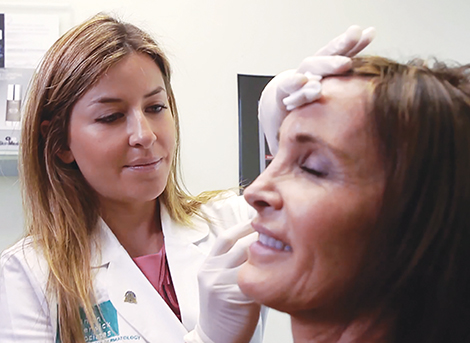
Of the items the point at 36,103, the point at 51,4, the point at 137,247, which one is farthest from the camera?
the point at 51,4

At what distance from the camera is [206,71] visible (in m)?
1.76

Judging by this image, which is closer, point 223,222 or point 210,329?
point 210,329

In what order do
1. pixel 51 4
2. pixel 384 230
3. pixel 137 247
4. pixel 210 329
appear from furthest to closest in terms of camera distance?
pixel 51 4 < pixel 137 247 < pixel 210 329 < pixel 384 230

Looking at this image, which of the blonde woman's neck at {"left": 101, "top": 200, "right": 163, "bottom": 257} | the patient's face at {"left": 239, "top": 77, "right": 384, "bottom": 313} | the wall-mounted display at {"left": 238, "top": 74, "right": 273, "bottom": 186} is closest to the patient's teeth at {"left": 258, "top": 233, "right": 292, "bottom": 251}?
the patient's face at {"left": 239, "top": 77, "right": 384, "bottom": 313}

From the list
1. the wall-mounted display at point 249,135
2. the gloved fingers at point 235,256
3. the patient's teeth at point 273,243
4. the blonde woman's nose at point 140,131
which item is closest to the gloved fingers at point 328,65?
the patient's teeth at point 273,243

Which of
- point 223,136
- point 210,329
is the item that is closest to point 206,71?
point 223,136

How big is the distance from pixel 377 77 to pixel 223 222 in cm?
76

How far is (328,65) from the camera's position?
0.63 meters

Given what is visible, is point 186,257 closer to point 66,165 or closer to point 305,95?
point 66,165

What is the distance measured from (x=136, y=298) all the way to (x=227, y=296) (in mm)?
334

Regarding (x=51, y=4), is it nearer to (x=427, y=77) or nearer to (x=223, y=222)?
(x=223, y=222)

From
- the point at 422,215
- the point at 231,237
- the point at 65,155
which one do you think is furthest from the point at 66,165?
the point at 422,215

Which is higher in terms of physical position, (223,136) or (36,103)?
(36,103)

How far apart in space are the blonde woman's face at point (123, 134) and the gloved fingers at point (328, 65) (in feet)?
1.72
